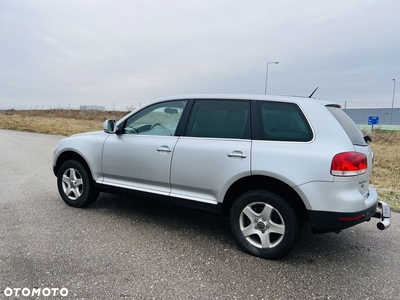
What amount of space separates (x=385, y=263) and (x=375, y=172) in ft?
17.2

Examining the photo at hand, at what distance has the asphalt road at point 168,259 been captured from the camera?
2617mm

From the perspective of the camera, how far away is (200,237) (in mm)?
3701

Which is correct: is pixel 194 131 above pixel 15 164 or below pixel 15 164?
above

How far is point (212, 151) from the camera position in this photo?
334 centimetres

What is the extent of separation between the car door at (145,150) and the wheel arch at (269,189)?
32.9 inches

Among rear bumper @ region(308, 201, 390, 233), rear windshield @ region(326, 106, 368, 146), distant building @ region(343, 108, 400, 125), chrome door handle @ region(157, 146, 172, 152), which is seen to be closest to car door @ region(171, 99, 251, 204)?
chrome door handle @ region(157, 146, 172, 152)

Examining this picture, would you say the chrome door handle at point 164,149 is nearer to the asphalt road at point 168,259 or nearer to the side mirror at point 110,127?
the side mirror at point 110,127

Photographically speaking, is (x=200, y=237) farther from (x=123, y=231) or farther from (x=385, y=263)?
(x=385, y=263)

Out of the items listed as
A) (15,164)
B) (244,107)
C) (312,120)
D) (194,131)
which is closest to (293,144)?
(312,120)

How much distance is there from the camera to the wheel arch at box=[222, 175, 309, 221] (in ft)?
9.99

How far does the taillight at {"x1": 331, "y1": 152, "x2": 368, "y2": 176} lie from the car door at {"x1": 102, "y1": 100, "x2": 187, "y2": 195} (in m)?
1.81

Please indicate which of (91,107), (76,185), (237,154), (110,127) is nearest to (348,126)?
(237,154)

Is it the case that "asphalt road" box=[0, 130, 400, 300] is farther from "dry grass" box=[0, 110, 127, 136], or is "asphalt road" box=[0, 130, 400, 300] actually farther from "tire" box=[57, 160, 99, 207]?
"dry grass" box=[0, 110, 127, 136]

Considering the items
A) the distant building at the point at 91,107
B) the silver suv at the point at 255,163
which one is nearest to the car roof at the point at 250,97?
the silver suv at the point at 255,163
